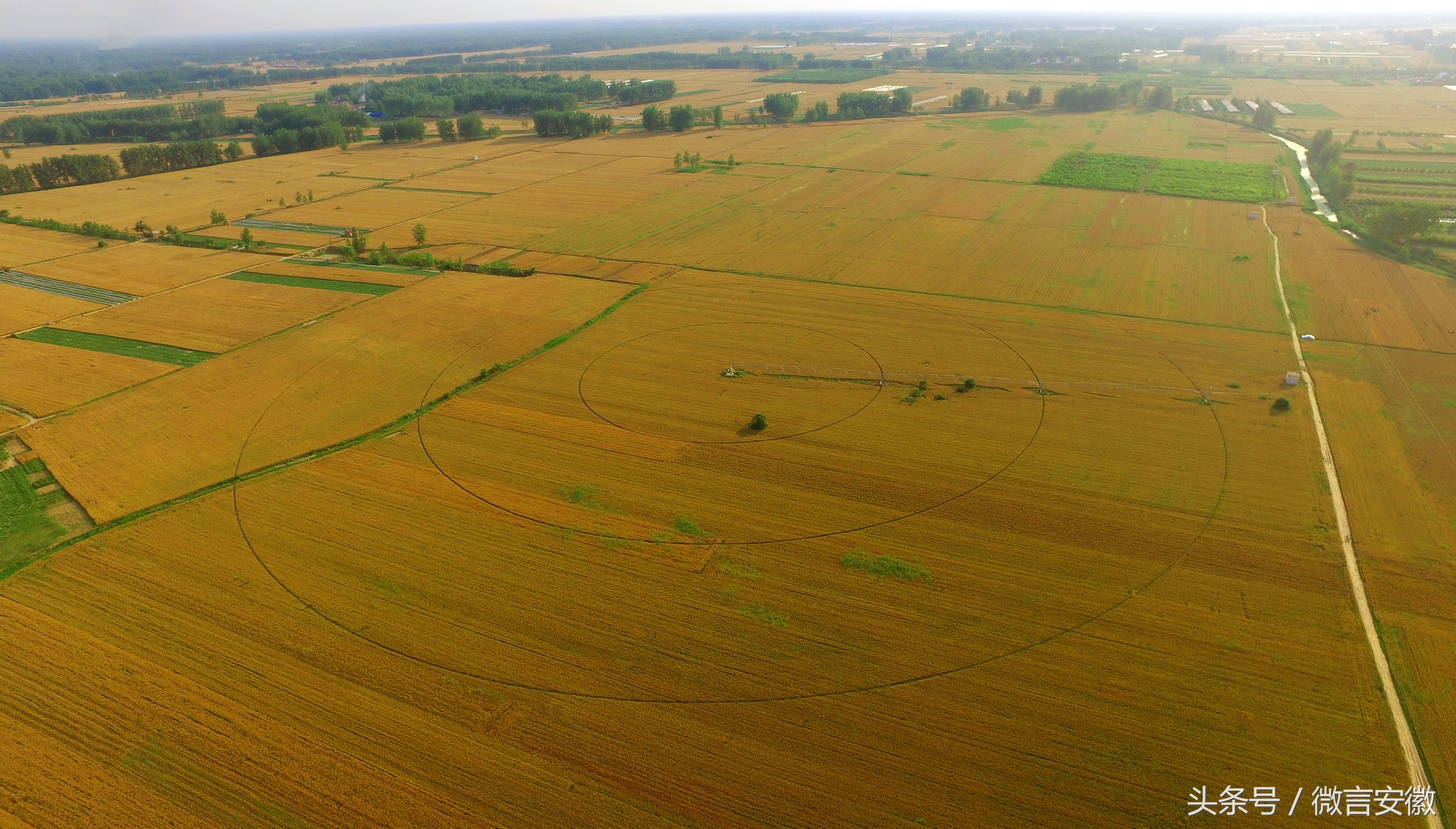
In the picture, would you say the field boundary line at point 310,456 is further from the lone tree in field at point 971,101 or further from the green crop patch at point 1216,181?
the lone tree in field at point 971,101

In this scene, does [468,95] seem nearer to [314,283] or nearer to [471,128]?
[471,128]

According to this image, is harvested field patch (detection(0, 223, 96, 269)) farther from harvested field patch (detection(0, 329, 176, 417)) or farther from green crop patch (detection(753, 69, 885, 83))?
green crop patch (detection(753, 69, 885, 83))

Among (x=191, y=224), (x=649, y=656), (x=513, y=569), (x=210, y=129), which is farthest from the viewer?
(x=210, y=129)

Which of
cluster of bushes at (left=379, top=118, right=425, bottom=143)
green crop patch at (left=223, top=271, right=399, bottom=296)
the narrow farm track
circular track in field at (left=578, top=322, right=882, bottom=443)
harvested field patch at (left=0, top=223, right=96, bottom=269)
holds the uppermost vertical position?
cluster of bushes at (left=379, top=118, right=425, bottom=143)

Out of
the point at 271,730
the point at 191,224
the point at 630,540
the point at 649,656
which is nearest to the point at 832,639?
the point at 649,656

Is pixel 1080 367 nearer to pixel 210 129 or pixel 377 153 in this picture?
pixel 377 153

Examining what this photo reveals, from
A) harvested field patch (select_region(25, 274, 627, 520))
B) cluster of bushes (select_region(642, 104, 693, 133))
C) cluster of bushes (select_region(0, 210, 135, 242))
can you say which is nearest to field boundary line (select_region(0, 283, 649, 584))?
harvested field patch (select_region(25, 274, 627, 520))

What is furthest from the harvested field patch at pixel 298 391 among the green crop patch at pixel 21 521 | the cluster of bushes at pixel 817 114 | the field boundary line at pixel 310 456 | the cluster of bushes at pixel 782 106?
→ the cluster of bushes at pixel 782 106
